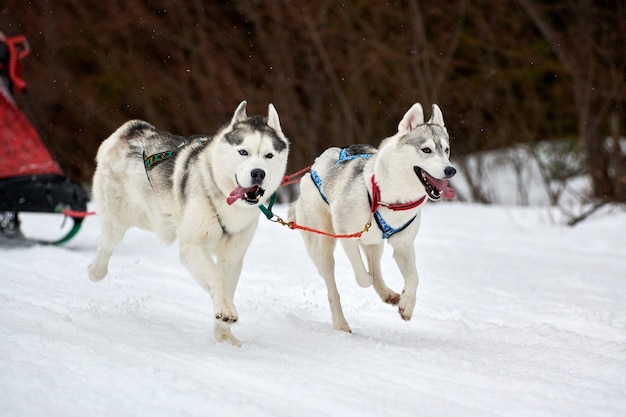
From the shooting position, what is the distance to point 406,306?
454 cm

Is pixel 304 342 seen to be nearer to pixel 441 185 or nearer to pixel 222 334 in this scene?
pixel 222 334

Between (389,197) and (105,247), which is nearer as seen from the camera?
(389,197)

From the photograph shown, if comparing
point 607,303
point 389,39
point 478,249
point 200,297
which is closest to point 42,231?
point 200,297

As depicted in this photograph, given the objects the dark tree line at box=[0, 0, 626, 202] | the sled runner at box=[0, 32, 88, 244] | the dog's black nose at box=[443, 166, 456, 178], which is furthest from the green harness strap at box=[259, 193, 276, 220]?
the dark tree line at box=[0, 0, 626, 202]

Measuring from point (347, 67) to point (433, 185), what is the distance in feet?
32.7

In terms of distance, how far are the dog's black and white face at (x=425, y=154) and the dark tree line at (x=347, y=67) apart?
21.7 feet

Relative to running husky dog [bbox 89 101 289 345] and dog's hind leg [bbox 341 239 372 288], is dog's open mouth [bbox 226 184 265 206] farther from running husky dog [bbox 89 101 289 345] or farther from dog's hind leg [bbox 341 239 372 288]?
dog's hind leg [bbox 341 239 372 288]

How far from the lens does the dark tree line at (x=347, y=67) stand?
40.4 ft

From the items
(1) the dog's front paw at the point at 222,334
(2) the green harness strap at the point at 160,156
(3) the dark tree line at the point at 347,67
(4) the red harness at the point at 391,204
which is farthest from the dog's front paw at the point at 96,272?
(3) the dark tree line at the point at 347,67

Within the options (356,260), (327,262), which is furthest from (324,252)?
(356,260)

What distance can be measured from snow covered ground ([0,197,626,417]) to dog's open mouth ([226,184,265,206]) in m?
0.80

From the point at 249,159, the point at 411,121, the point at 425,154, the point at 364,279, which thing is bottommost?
the point at 364,279

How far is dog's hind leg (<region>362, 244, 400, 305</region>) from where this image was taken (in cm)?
488

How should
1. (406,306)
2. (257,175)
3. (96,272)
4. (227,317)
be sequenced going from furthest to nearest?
(96,272) → (406,306) → (257,175) → (227,317)
